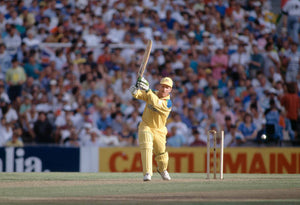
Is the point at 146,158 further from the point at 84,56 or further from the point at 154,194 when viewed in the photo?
the point at 84,56

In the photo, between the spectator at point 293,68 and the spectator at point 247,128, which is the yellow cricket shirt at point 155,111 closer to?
the spectator at point 247,128

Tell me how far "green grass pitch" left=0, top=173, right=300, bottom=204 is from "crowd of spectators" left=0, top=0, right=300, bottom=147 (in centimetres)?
532

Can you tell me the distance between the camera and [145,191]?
10.4m

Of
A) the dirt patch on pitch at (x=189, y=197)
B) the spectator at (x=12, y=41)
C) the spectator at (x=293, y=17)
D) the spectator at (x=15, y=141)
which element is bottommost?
the dirt patch on pitch at (x=189, y=197)

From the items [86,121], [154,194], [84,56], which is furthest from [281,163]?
[154,194]

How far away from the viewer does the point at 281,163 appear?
1788cm

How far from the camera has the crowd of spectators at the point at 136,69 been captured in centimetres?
1842

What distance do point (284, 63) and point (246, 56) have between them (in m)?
1.13

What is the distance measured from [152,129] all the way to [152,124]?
88mm

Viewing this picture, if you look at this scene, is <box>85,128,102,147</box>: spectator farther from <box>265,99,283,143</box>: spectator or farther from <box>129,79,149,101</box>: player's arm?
<box>129,79,149,101</box>: player's arm

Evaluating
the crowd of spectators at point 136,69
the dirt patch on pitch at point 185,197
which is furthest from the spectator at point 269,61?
the dirt patch on pitch at point 185,197

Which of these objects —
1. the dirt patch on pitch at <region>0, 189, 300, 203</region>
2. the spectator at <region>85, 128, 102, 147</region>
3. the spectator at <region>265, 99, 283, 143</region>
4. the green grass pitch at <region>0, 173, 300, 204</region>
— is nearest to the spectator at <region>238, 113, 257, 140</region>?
the spectator at <region>265, 99, 283, 143</region>

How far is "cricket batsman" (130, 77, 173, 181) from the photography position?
480 inches

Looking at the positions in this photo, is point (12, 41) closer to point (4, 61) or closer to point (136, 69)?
point (4, 61)
